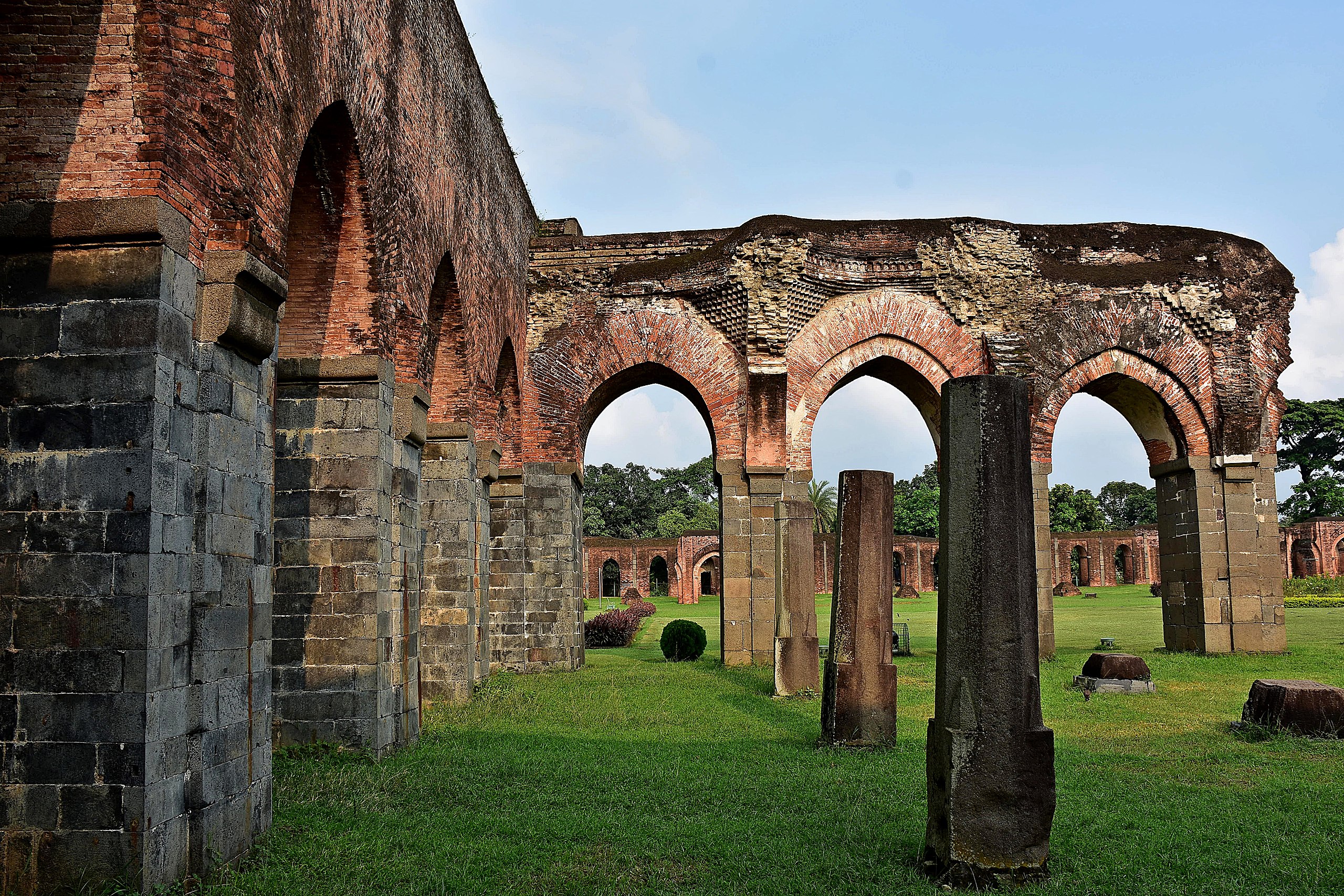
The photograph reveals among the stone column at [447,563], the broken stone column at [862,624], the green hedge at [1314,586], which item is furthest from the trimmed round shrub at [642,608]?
the green hedge at [1314,586]

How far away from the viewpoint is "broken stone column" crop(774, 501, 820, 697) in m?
10.4

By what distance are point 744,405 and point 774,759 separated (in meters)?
7.98

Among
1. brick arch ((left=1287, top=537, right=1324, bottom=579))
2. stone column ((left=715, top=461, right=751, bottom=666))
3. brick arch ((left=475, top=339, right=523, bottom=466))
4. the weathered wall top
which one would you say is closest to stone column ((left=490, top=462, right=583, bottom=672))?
brick arch ((left=475, top=339, right=523, bottom=466))

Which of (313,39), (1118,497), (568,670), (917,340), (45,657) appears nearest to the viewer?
(45,657)

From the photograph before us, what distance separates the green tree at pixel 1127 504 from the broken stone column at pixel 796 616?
179ft

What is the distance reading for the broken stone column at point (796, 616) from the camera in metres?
10.4

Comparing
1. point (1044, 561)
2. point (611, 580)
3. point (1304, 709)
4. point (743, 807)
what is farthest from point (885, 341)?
point (611, 580)

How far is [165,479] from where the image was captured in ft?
13.8

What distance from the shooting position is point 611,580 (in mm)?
47500

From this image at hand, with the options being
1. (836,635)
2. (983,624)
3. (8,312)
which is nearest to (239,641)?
(8,312)

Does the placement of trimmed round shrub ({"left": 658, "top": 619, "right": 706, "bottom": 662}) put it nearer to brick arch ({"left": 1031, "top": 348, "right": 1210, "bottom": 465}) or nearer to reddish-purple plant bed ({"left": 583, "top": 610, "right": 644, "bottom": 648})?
reddish-purple plant bed ({"left": 583, "top": 610, "right": 644, "bottom": 648})

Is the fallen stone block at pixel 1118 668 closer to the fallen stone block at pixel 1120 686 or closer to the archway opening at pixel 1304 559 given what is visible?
the fallen stone block at pixel 1120 686

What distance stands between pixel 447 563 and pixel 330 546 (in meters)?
3.60

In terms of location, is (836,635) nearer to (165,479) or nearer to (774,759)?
(774,759)
